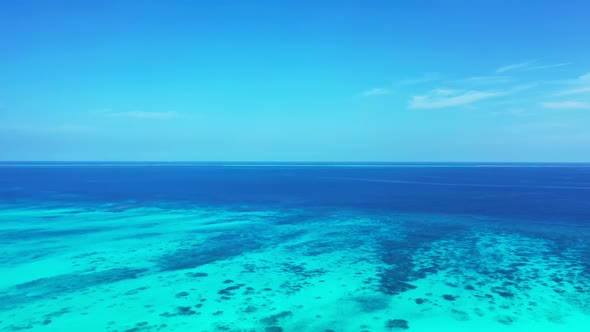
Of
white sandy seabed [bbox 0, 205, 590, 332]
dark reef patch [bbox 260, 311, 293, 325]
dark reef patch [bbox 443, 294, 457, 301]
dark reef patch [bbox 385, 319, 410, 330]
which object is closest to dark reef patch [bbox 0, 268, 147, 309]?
white sandy seabed [bbox 0, 205, 590, 332]

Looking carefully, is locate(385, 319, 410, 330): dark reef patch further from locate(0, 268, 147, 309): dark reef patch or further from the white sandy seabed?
locate(0, 268, 147, 309): dark reef patch

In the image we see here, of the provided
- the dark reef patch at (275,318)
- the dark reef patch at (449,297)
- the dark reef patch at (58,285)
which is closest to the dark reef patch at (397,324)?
the dark reef patch at (449,297)

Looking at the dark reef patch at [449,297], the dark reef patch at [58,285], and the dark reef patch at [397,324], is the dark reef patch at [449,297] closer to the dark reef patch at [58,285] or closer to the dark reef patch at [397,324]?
the dark reef patch at [397,324]

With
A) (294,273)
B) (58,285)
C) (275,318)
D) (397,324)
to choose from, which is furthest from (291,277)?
(58,285)

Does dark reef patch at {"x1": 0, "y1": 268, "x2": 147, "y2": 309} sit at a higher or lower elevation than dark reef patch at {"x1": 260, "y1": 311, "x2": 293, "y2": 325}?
lower

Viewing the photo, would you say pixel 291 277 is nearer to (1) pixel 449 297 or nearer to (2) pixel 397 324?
(2) pixel 397 324
